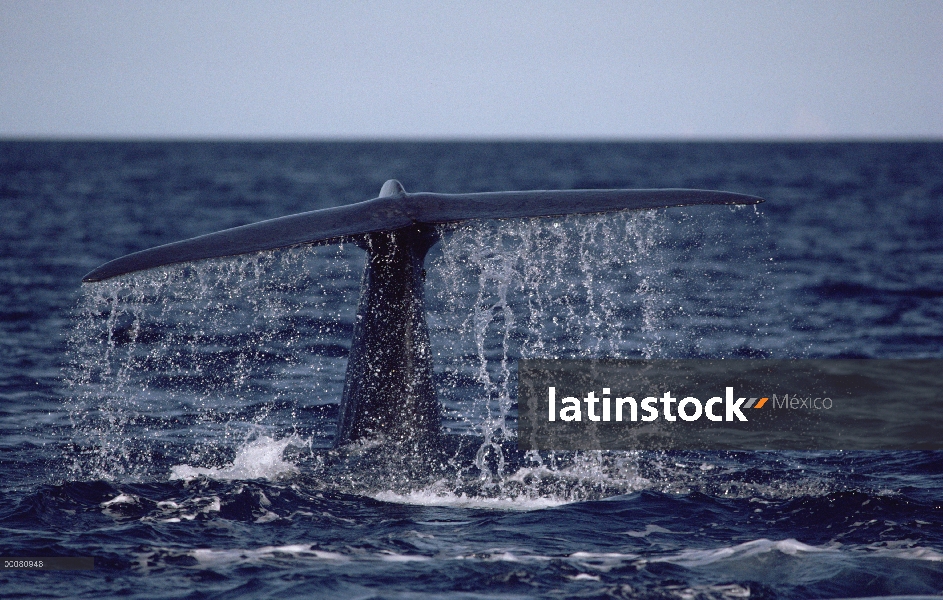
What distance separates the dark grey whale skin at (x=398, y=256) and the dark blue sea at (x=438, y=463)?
22cm

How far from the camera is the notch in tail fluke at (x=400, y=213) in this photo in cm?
825

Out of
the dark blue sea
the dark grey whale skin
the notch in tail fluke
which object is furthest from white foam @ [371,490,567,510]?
the notch in tail fluke

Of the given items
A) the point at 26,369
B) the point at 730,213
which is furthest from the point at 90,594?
the point at 730,213

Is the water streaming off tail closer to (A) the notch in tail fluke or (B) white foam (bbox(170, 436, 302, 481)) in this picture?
(B) white foam (bbox(170, 436, 302, 481))

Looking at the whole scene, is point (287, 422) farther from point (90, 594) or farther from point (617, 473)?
point (90, 594)

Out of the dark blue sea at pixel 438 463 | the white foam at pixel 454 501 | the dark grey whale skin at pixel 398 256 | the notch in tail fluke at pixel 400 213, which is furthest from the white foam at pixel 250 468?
the notch in tail fluke at pixel 400 213

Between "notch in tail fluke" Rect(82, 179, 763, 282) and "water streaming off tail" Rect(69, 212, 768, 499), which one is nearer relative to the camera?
"notch in tail fluke" Rect(82, 179, 763, 282)

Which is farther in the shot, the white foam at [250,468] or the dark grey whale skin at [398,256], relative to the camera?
the white foam at [250,468]

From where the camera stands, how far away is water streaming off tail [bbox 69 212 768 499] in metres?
9.78

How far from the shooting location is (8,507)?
29.9 feet

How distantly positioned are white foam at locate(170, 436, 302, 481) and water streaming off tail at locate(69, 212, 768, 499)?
0.05 metres

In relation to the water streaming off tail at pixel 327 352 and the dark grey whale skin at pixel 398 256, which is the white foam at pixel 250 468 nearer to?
the water streaming off tail at pixel 327 352

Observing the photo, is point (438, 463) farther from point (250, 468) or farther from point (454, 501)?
point (250, 468)

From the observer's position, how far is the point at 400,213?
9414 mm
